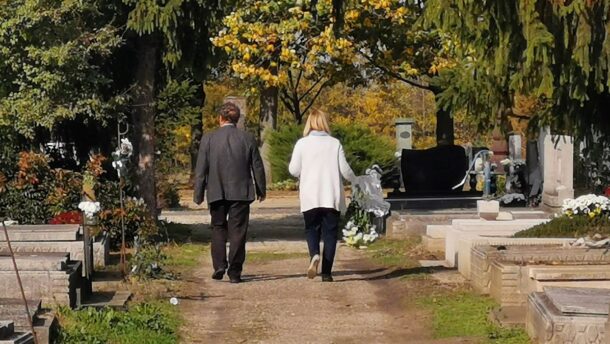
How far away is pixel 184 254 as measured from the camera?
15.1m

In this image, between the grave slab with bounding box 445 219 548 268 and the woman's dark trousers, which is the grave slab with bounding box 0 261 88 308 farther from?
the grave slab with bounding box 445 219 548 268

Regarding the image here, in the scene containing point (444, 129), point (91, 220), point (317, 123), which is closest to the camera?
point (317, 123)

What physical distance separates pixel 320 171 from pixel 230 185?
889 millimetres

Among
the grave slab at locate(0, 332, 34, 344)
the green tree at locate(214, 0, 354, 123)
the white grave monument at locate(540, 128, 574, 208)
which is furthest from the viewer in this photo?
the green tree at locate(214, 0, 354, 123)

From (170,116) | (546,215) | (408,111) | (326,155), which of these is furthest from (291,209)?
(408,111)

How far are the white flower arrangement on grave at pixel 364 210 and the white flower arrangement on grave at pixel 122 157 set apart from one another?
314cm

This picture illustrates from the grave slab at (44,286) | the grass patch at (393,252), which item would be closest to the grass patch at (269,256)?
the grass patch at (393,252)

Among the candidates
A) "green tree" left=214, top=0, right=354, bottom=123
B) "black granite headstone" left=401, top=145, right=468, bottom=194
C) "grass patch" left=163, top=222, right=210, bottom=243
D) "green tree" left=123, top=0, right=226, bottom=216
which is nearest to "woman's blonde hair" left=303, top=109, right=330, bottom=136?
"green tree" left=123, top=0, right=226, bottom=216

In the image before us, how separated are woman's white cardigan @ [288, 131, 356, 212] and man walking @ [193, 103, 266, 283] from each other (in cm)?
41

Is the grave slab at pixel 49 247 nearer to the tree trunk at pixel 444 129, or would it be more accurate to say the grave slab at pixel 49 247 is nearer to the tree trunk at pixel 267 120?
the tree trunk at pixel 444 129

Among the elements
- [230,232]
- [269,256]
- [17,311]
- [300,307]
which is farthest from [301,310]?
[269,256]

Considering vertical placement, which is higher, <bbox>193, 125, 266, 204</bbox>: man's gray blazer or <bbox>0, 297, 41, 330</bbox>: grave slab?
<bbox>193, 125, 266, 204</bbox>: man's gray blazer

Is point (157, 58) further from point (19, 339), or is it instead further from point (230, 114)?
point (19, 339)

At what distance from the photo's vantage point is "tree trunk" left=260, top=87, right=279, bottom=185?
127 ft
